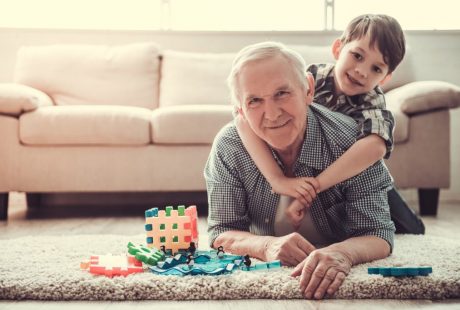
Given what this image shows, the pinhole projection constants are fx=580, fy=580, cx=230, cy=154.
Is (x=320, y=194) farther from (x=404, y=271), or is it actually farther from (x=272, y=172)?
(x=404, y=271)

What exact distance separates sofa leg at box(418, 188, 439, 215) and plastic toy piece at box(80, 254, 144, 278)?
73.1 inches

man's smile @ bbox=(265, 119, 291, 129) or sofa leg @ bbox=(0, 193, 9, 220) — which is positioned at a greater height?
man's smile @ bbox=(265, 119, 291, 129)

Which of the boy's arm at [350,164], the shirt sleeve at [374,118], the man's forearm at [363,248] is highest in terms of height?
the shirt sleeve at [374,118]

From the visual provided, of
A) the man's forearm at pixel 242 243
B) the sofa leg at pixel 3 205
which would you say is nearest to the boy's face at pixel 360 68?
the man's forearm at pixel 242 243

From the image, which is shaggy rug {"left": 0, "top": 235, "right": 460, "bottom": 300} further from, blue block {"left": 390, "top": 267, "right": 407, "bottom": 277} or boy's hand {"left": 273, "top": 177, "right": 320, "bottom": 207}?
boy's hand {"left": 273, "top": 177, "right": 320, "bottom": 207}

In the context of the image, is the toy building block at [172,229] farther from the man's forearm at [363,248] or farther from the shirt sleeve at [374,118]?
the shirt sleeve at [374,118]

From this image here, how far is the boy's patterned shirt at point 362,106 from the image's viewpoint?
1.66m

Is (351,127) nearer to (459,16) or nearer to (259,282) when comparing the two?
(259,282)

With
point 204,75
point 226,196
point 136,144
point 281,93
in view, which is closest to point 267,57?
point 281,93

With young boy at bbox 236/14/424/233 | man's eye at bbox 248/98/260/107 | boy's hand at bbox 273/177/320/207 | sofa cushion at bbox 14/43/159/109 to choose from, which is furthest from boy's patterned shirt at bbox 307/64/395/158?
sofa cushion at bbox 14/43/159/109

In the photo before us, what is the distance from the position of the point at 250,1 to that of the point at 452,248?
2.59 meters

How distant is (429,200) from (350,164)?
155cm

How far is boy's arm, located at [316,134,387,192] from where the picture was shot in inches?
59.9

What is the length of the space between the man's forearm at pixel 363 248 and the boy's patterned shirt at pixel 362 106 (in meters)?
0.29
